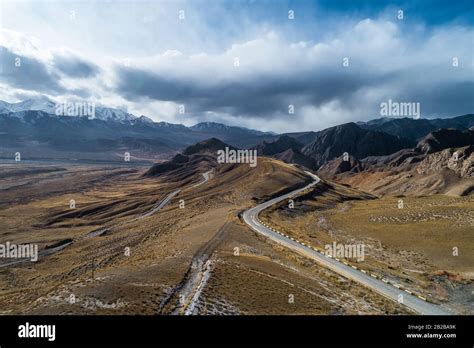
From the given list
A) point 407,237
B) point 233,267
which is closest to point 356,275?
point 233,267

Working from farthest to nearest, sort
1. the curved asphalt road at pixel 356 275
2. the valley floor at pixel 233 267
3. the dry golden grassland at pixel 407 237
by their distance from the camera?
the dry golden grassland at pixel 407 237
the curved asphalt road at pixel 356 275
the valley floor at pixel 233 267

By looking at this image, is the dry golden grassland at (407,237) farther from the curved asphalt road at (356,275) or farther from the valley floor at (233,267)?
the curved asphalt road at (356,275)

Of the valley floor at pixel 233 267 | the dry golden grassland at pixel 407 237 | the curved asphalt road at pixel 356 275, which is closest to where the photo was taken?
the valley floor at pixel 233 267

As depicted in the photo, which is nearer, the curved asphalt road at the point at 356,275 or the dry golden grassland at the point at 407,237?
the curved asphalt road at the point at 356,275

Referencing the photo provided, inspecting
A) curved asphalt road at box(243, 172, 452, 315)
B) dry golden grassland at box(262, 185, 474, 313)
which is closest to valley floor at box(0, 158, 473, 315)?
dry golden grassland at box(262, 185, 474, 313)

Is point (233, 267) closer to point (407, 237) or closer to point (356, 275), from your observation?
point (356, 275)

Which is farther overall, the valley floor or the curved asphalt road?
the curved asphalt road

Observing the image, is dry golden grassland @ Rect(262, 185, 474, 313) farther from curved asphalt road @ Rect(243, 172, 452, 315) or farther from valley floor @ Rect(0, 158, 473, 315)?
curved asphalt road @ Rect(243, 172, 452, 315)

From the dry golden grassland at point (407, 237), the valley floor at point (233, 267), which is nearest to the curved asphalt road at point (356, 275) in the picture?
the valley floor at point (233, 267)

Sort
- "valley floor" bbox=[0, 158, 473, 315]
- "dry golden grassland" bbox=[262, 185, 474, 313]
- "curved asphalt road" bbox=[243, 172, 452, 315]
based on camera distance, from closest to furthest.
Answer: "valley floor" bbox=[0, 158, 473, 315] < "curved asphalt road" bbox=[243, 172, 452, 315] < "dry golden grassland" bbox=[262, 185, 474, 313]
